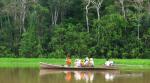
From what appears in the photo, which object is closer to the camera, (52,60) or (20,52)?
(52,60)

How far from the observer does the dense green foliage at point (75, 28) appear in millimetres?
45094

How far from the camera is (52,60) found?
40781mm

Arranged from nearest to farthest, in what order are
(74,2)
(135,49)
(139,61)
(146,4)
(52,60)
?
(139,61) → (52,60) → (135,49) → (146,4) → (74,2)

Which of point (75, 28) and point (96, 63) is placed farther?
point (75, 28)

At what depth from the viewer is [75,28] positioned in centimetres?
4841

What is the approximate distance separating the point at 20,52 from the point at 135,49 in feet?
39.5

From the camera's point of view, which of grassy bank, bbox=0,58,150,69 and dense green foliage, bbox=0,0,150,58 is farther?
dense green foliage, bbox=0,0,150,58

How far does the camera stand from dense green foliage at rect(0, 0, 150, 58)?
45.1 m

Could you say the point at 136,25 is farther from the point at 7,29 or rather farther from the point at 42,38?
the point at 7,29

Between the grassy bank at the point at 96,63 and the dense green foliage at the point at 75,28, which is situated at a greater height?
the dense green foliage at the point at 75,28

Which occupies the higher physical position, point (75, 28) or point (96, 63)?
point (75, 28)

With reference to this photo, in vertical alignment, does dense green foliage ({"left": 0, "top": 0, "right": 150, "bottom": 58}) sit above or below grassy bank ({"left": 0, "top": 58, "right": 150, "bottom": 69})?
above

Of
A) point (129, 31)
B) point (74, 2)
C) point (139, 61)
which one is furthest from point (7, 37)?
point (139, 61)

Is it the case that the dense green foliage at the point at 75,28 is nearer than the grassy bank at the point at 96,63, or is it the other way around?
the grassy bank at the point at 96,63
